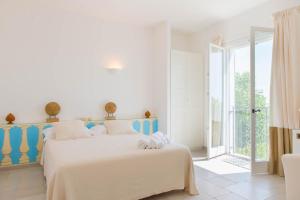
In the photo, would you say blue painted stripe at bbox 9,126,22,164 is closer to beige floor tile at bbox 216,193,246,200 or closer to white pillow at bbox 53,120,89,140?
white pillow at bbox 53,120,89,140

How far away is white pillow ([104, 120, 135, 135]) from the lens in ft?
12.4

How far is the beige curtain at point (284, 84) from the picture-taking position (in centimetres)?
294

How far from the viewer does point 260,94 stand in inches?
132

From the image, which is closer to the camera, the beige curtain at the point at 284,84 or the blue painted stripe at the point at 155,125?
the beige curtain at the point at 284,84

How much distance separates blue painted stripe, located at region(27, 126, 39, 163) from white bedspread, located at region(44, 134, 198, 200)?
843 millimetres

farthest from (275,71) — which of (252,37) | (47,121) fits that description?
(47,121)

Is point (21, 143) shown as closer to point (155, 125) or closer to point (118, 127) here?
point (118, 127)

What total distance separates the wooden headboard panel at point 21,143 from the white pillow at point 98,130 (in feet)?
2.42

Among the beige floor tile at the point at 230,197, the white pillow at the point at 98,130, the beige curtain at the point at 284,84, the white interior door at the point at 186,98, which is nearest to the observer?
the beige floor tile at the point at 230,197

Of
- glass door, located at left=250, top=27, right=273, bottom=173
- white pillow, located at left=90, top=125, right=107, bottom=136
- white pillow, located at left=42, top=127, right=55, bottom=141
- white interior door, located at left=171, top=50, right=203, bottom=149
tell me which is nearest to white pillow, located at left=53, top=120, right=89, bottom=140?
white pillow, located at left=42, top=127, right=55, bottom=141

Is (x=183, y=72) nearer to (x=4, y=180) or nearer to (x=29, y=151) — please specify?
(x=29, y=151)

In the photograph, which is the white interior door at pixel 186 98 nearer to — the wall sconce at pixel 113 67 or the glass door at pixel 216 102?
the glass door at pixel 216 102

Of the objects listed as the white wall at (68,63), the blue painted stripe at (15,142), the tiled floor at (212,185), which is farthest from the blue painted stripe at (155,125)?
the blue painted stripe at (15,142)

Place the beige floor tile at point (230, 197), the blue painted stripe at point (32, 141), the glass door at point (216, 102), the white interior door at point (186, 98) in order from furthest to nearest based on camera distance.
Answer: the white interior door at point (186, 98) → the glass door at point (216, 102) → the blue painted stripe at point (32, 141) → the beige floor tile at point (230, 197)
